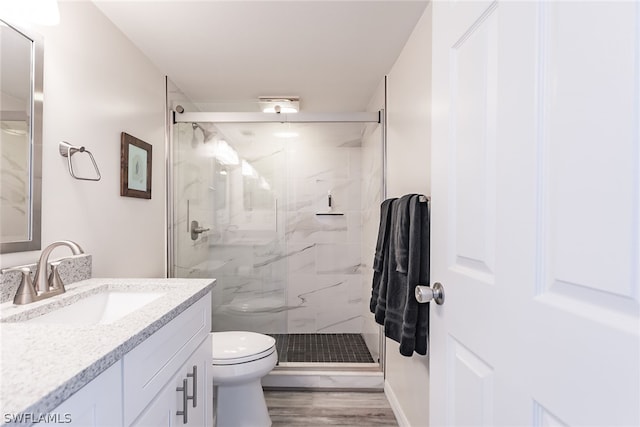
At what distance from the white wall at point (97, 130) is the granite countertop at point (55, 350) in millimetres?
477

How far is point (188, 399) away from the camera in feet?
3.89

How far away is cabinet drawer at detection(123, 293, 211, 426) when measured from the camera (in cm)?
80

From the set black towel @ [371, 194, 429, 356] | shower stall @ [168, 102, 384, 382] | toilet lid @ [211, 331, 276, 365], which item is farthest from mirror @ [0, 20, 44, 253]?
black towel @ [371, 194, 429, 356]

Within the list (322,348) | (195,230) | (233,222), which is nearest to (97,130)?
(195,230)

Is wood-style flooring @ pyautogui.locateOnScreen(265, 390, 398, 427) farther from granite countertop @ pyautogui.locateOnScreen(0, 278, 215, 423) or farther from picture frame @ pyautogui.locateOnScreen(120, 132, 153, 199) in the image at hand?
picture frame @ pyautogui.locateOnScreen(120, 132, 153, 199)

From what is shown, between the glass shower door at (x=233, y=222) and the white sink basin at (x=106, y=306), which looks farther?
the glass shower door at (x=233, y=222)

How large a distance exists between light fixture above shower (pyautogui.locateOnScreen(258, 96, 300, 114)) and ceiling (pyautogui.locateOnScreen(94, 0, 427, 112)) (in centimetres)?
6

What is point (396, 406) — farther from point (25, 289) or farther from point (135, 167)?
point (135, 167)

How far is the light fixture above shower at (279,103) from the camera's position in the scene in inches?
106

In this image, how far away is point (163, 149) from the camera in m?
2.35

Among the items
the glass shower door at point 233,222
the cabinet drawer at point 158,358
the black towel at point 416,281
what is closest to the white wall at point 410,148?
the black towel at point 416,281

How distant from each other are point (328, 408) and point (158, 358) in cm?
151

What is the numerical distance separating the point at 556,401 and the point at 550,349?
7 cm

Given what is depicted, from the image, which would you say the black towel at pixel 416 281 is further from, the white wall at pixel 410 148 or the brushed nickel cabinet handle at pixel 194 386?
the brushed nickel cabinet handle at pixel 194 386
